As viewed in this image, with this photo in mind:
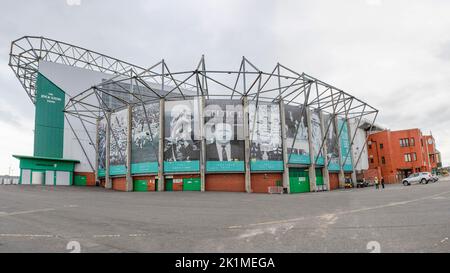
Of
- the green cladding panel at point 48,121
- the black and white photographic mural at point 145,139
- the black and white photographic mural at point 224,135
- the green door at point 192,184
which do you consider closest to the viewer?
the green door at point 192,184

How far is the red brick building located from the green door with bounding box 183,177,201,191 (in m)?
43.6

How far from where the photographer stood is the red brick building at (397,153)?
57.3 meters

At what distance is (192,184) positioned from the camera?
33406 millimetres

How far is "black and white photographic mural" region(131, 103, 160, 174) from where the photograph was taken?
35.4 metres

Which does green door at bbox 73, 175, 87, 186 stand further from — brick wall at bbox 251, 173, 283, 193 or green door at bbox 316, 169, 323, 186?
green door at bbox 316, 169, 323, 186

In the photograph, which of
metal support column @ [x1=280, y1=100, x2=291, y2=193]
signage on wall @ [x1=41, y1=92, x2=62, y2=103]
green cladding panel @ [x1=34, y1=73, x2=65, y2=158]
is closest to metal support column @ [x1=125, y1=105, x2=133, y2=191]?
green cladding panel @ [x1=34, y1=73, x2=65, y2=158]

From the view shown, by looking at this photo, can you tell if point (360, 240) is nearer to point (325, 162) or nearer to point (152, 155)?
point (152, 155)

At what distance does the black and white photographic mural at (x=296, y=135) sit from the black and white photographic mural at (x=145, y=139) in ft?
59.5

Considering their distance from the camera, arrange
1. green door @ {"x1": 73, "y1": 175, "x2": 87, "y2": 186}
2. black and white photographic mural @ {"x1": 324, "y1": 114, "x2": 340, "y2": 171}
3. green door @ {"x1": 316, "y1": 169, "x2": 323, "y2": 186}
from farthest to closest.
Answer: green door @ {"x1": 73, "y1": 175, "x2": 87, "y2": 186} < black and white photographic mural @ {"x1": 324, "y1": 114, "x2": 340, "y2": 171} < green door @ {"x1": 316, "y1": 169, "x2": 323, "y2": 186}

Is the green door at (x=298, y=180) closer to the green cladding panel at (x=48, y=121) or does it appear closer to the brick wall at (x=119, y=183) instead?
the brick wall at (x=119, y=183)

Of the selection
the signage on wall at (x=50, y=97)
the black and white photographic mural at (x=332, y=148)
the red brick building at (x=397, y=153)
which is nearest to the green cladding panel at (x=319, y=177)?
the black and white photographic mural at (x=332, y=148)

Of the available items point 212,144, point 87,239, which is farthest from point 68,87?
point 87,239

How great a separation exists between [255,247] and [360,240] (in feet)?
8.69
